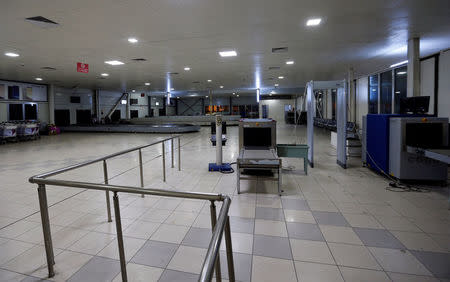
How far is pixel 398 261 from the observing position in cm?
216

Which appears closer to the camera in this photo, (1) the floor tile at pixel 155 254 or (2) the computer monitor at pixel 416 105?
(1) the floor tile at pixel 155 254

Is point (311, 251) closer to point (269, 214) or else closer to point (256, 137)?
point (269, 214)

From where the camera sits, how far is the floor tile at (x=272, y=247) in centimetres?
227

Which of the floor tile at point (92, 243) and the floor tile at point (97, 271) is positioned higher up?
the floor tile at point (92, 243)

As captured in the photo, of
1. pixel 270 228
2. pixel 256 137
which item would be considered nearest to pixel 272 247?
pixel 270 228

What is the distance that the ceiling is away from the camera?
3.99 meters

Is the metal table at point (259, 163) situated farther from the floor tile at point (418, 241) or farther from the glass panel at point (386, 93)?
the glass panel at point (386, 93)

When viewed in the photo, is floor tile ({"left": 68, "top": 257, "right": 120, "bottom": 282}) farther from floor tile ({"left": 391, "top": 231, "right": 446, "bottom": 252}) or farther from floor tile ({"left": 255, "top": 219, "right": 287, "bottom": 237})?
floor tile ({"left": 391, "top": 231, "right": 446, "bottom": 252})

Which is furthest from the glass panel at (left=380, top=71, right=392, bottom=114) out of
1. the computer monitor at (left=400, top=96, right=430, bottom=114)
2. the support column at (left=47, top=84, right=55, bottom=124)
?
the support column at (left=47, top=84, right=55, bottom=124)

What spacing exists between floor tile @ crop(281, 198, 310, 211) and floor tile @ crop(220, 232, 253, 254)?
1031mm

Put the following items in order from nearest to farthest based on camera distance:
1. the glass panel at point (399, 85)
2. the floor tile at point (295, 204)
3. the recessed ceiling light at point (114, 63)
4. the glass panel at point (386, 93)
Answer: the floor tile at point (295, 204), the recessed ceiling light at point (114, 63), the glass panel at point (399, 85), the glass panel at point (386, 93)

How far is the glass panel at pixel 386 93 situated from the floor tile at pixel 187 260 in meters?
11.2

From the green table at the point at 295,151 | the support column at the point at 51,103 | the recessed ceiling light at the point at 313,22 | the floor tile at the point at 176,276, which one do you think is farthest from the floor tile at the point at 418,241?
the support column at the point at 51,103

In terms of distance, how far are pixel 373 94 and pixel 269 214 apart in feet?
39.3
